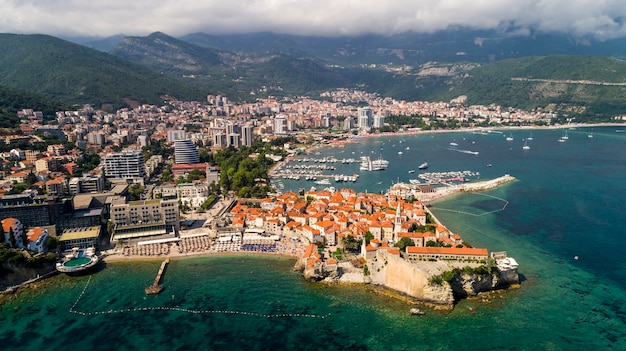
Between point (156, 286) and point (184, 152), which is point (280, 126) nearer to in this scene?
point (184, 152)

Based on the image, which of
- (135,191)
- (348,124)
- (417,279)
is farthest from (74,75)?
(417,279)

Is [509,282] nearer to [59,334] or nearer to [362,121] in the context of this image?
[59,334]

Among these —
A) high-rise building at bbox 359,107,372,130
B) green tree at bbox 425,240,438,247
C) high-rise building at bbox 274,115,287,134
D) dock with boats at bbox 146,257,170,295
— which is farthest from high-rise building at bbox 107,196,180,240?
high-rise building at bbox 359,107,372,130

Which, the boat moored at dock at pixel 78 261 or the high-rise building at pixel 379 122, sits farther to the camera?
the high-rise building at pixel 379 122

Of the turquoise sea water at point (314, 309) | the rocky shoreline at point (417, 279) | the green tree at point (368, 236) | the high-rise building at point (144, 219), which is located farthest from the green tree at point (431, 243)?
the high-rise building at point (144, 219)

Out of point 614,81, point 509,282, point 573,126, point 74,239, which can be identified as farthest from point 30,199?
point 614,81

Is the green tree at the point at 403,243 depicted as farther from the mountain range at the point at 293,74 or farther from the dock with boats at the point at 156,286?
the mountain range at the point at 293,74
